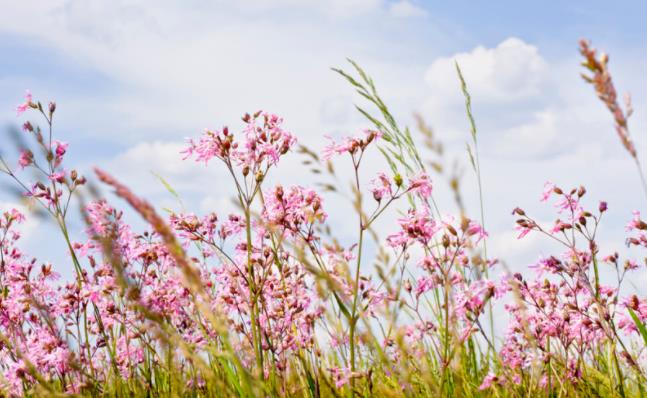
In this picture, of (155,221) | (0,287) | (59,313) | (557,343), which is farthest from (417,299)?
(0,287)

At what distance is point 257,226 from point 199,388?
1109 mm

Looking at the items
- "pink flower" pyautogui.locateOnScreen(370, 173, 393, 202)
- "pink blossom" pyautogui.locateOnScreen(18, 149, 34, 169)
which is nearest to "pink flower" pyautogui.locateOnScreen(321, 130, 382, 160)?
"pink flower" pyautogui.locateOnScreen(370, 173, 393, 202)

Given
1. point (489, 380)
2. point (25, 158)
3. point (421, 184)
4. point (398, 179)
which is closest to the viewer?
point (489, 380)

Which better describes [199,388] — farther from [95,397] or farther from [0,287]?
[0,287]

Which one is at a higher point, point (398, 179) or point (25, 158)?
point (25, 158)

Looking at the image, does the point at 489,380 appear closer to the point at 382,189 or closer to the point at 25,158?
the point at 382,189

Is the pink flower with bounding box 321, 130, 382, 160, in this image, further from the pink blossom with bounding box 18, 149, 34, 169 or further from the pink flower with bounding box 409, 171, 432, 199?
the pink blossom with bounding box 18, 149, 34, 169

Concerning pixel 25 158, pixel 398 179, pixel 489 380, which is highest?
pixel 25 158

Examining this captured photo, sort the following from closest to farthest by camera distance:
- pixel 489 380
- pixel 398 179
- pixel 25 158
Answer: pixel 489 380, pixel 398 179, pixel 25 158

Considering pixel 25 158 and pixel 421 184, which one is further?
pixel 25 158

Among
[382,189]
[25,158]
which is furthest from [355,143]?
[25,158]

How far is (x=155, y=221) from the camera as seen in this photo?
1.66 meters

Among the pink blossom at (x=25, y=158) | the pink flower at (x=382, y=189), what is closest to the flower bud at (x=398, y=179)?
the pink flower at (x=382, y=189)

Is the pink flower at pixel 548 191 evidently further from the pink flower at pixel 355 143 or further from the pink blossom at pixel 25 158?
the pink blossom at pixel 25 158
